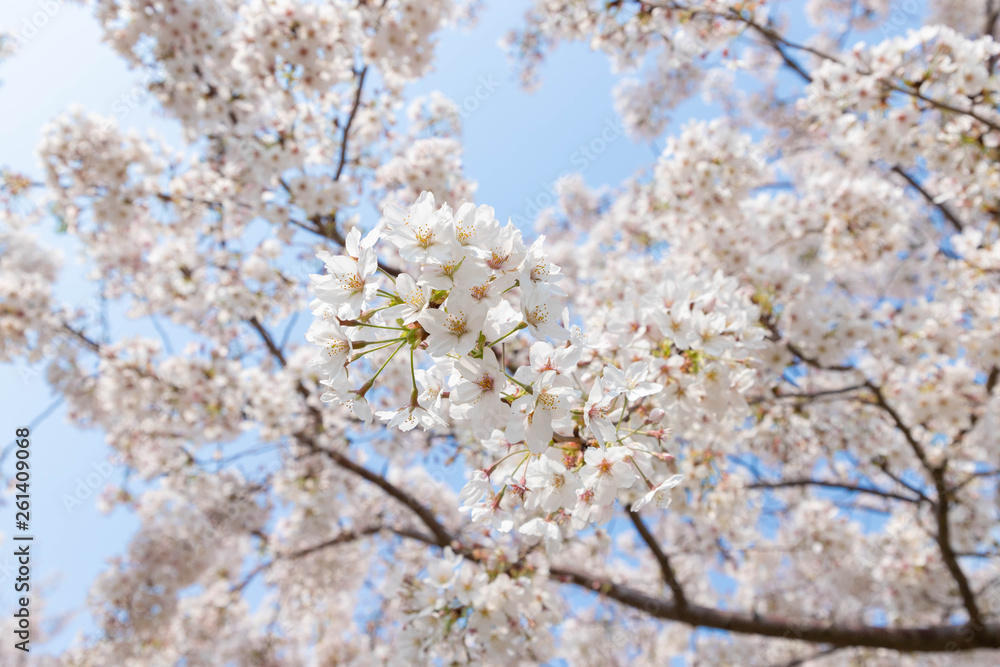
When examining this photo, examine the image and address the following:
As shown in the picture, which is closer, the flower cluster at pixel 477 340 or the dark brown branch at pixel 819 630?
the flower cluster at pixel 477 340

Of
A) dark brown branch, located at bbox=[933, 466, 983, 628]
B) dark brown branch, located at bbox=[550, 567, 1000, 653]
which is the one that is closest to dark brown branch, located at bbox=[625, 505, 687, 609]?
dark brown branch, located at bbox=[550, 567, 1000, 653]

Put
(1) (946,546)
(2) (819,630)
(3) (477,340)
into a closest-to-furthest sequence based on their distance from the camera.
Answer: (3) (477,340) → (2) (819,630) → (1) (946,546)

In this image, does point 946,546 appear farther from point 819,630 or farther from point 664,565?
point 664,565

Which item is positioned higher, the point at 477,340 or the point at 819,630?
the point at 819,630

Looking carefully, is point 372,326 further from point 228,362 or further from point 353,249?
point 228,362

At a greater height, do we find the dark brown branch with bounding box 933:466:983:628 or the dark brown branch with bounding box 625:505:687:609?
the dark brown branch with bounding box 933:466:983:628

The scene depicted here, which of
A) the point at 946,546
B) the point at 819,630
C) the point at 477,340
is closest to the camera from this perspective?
the point at 477,340

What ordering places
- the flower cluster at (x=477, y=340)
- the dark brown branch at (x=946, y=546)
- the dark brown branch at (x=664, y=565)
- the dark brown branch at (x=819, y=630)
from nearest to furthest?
the flower cluster at (x=477, y=340)
the dark brown branch at (x=664, y=565)
the dark brown branch at (x=819, y=630)
the dark brown branch at (x=946, y=546)

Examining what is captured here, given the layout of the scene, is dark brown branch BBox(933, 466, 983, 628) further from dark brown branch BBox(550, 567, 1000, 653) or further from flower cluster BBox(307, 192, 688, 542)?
flower cluster BBox(307, 192, 688, 542)

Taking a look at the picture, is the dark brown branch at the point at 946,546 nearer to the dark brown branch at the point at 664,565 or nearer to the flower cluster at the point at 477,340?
the dark brown branch at the point at 664,565

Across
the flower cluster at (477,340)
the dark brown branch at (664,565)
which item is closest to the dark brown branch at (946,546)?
the dark brown branch at (664,565)

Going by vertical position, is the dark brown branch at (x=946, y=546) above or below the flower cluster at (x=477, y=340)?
above

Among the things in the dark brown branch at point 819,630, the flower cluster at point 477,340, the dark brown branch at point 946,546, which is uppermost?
the dark brown branch at point 946,546

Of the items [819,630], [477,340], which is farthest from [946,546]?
[477,340]
